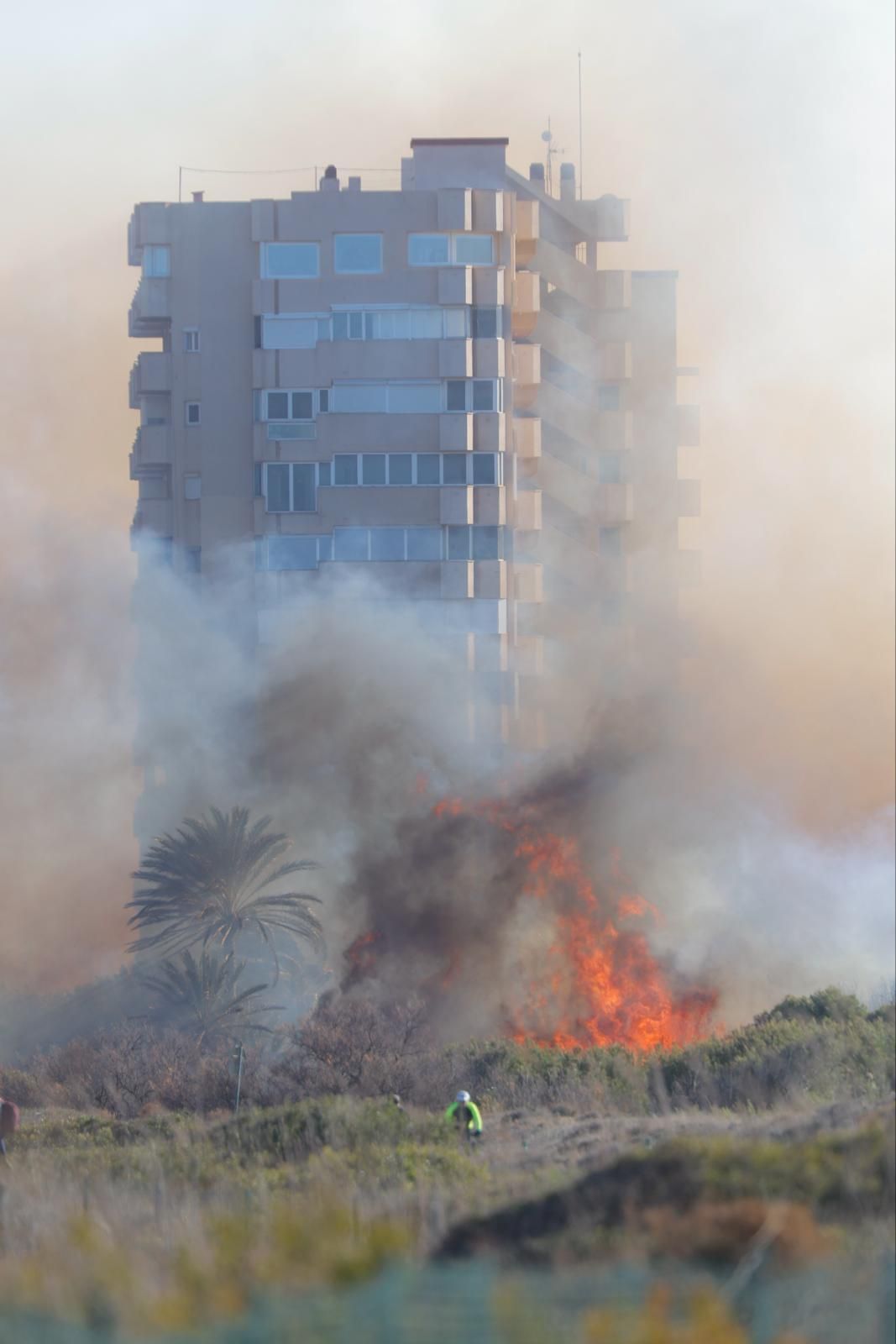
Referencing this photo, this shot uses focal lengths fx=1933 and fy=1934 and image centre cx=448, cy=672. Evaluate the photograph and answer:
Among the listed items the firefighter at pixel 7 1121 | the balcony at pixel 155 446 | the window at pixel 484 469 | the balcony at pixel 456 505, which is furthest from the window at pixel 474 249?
the firefighter at pixel 7 1121

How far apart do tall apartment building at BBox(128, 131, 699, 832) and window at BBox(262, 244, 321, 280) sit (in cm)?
8

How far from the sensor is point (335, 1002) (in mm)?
49250

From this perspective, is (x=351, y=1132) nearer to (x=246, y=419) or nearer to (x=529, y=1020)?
(x=529, y=1020)

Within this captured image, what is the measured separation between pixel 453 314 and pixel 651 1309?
56.2 m

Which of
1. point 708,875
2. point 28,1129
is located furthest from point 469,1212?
point 708,875

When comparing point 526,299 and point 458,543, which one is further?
point 526,299

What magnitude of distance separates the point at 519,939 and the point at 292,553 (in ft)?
59.8

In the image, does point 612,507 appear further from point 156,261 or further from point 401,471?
point 156,261

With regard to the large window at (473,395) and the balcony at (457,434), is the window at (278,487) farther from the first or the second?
the large window at (473,395)

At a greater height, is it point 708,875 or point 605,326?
point 605,326

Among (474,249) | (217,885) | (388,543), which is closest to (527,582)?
(388,543)

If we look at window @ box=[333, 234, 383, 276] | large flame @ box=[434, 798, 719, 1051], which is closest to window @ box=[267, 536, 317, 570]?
window @ box=[333, 234, 383, 276]

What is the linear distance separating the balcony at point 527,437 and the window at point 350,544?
7.05 m

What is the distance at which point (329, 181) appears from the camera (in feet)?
231
